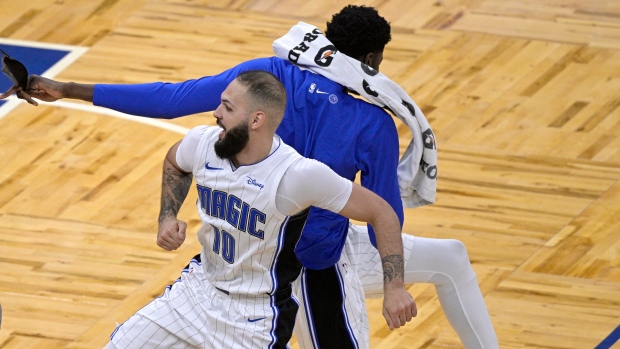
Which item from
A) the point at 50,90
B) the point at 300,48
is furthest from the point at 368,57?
the point at 50,90

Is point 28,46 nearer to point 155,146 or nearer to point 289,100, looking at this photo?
point 155,146

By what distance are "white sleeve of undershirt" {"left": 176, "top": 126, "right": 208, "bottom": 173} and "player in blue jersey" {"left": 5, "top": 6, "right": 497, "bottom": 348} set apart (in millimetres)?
321

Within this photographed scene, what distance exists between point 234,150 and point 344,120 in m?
0.56

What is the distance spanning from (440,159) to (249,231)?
13.4ft

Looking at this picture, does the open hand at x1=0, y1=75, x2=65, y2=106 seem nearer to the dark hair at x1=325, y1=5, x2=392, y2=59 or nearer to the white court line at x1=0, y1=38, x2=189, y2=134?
the dark hair at x1=325, y1=5, x2=392, y2=59

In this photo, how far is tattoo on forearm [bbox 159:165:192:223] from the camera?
468 cm

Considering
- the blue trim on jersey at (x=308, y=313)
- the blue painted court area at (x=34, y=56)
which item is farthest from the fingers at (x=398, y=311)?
the blue painted court area at (x=34, y=56)

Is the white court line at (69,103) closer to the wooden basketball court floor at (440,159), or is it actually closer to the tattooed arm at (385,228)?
the wooden basketball court floor at (440,159)

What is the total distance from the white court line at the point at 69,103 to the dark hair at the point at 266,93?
4.25 m

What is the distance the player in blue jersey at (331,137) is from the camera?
4.70 meters

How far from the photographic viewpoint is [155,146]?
329 inches

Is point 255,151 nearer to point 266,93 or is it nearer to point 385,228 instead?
point 266,93

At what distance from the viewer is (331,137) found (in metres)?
4.71

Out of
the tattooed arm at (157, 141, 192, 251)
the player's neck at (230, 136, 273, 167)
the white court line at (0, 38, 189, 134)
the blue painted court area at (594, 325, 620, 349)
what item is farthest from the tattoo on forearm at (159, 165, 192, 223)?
the white court line at (0, 38, 189, 134)
